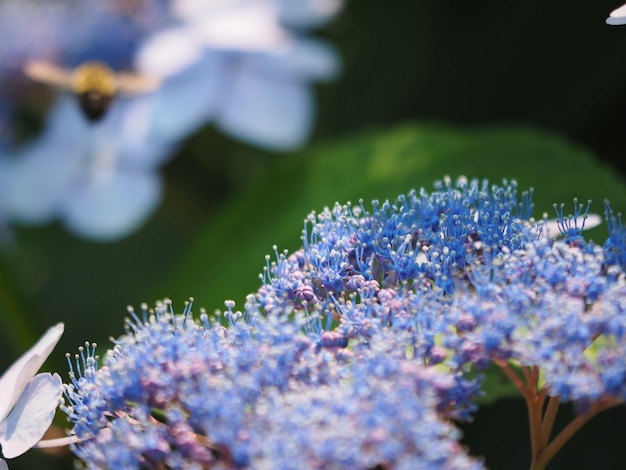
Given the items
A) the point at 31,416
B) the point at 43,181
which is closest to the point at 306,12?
the point at 43,181

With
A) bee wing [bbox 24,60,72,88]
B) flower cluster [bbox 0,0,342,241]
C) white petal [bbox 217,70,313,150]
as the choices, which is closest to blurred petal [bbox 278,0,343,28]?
flower cluster [bbox 0,0,342,241]

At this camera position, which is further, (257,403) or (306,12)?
(306,12)

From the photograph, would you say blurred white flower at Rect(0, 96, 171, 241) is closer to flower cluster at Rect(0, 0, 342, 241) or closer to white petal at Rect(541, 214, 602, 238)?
flower cluster at Rect(0, 0, 342, 241)

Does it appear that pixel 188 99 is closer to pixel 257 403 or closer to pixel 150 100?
pixel 150 100

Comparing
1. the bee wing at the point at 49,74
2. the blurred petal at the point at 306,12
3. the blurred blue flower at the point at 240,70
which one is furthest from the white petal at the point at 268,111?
the bee wing at the point at 49,74

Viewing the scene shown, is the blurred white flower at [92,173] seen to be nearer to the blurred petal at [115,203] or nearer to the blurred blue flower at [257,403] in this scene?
the blurred petal at [115,203]

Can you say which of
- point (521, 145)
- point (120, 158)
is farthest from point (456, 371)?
point (120, 158)
